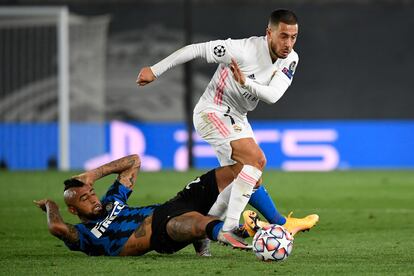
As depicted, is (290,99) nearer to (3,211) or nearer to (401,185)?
(401,185)

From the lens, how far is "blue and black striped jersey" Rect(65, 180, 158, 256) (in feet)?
25.2

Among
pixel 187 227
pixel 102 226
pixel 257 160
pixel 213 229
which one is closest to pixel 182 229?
pixel 187 227

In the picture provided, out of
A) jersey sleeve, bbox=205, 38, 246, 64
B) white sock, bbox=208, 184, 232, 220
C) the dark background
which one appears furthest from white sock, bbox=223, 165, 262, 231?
the dark background

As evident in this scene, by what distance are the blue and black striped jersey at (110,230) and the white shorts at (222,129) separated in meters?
0.95

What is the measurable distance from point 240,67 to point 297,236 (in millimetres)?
1906

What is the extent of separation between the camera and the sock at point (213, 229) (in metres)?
7.34

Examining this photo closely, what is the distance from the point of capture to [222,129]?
8477mm

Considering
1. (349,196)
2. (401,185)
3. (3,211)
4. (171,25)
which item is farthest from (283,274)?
(171,25)

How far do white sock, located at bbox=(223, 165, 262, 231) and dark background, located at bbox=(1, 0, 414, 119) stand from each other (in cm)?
1368

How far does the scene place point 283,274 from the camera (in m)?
6.77

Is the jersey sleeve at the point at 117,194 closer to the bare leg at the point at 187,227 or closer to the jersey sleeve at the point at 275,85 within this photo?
the bare leg at the point at 187,227

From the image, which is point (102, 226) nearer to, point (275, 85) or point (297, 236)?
point (275, 85)

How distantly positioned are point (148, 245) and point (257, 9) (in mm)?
14558

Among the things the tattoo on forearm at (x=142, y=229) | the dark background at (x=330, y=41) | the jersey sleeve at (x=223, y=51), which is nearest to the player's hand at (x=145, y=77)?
the jersey sleeve at (x=223, y=51)
